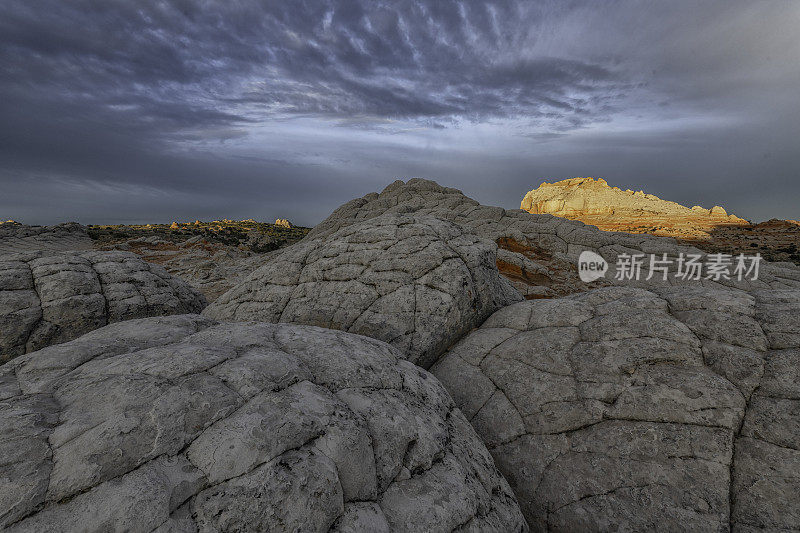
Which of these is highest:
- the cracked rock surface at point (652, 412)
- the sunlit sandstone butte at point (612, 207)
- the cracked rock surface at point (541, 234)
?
the sunlit sandstone butte at point (612, 207)

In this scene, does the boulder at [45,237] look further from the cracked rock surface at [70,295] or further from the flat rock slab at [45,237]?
the cracked rock surface at [70,295]

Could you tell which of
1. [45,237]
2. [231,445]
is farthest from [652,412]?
[45,237]

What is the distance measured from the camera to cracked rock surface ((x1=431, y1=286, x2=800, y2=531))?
3.95m

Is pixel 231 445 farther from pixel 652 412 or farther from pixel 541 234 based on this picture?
pixel 541 234

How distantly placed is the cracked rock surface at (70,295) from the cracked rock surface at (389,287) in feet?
5.23

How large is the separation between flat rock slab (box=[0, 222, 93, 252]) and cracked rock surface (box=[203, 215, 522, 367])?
37575 mm

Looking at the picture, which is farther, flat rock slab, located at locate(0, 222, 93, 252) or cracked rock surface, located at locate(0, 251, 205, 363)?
Answer: flat rock slab, located at locate(0, 222, 93, 252)

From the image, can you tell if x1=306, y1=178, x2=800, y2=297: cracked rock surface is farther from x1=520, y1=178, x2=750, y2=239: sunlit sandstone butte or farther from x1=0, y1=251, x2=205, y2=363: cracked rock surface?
x1=520, y1=178, x2=750, y2=239: sunlit sandstone butte

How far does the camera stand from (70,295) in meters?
7.12

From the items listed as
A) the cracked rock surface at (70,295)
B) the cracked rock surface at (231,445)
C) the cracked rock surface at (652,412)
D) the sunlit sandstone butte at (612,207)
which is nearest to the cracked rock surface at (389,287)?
the cracked rock surface at (652,412)

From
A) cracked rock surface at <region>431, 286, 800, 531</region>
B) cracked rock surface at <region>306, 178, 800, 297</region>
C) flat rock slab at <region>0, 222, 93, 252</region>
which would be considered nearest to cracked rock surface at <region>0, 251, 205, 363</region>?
cracked rock surface at <region>431, 286, 800, 531</region>

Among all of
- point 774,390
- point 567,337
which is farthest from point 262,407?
point 774,390

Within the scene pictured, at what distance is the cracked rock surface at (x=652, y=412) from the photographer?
3947 millimetres

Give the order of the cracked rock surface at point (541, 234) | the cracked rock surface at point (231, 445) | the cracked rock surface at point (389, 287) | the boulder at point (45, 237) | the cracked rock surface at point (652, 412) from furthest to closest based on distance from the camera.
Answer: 1. the boulder at point (45, 237)
2. the cracked rock surface at point (541, 234)
3. the cracked rock surface at point (389, 287)
4. the cracked rock surface at point (652, 412)
5. the cracked rock surface at point (231, 445)
